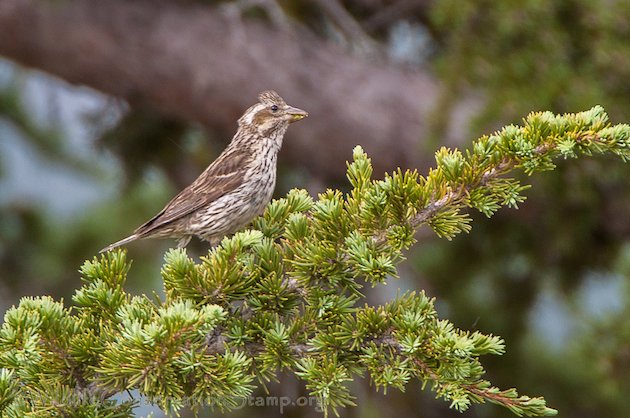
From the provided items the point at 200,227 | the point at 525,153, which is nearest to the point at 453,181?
the point at 525,153

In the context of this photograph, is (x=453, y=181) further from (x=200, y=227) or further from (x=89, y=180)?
(x=89, y=180)

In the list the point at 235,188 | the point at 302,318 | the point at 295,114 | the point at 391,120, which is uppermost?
the point at 391,120

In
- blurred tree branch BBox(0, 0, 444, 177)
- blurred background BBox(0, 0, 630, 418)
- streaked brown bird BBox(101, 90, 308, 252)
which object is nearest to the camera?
streaked brown bird BBox(101, 90, 308, 252)

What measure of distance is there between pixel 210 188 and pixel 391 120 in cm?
195

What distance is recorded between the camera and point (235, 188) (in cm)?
508

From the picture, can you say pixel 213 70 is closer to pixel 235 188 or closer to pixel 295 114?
pixel 295 114

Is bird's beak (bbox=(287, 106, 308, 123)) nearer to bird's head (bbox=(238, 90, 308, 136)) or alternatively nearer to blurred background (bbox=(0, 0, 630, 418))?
bird's head (bbox=(238, 90, 308, 136))

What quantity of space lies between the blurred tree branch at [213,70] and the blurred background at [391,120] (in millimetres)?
11

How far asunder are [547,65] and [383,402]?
8.54ft

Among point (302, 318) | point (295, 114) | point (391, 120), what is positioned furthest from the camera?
point (391, 120)

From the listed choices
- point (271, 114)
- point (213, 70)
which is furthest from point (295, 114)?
point (213, 70)

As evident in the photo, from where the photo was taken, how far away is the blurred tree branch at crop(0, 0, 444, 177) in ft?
22.4

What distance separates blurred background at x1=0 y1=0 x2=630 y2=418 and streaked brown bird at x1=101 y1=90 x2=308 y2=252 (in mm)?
1129

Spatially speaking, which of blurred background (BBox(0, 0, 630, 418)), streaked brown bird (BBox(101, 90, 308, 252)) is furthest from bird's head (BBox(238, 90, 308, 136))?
blurred background (BBox(0, 0, 630, 418))
